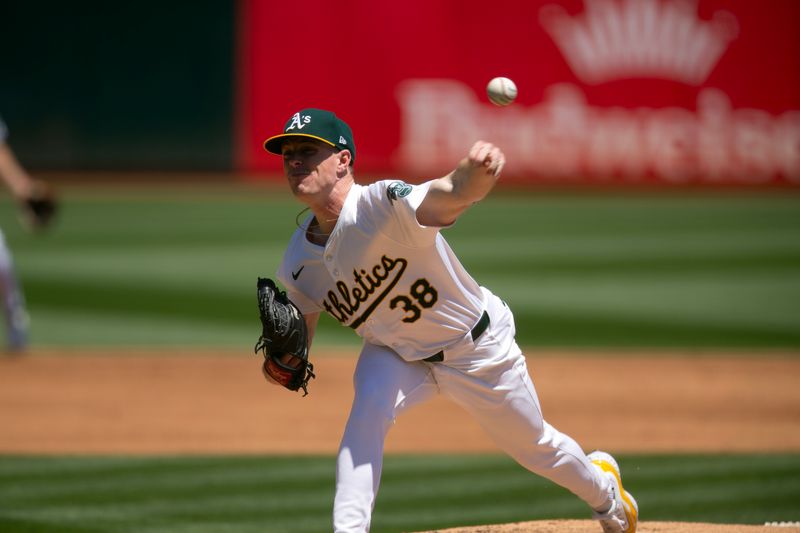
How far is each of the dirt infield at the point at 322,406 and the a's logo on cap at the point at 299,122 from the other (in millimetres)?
3376

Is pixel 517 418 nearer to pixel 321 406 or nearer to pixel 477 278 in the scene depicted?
pixel 321 406

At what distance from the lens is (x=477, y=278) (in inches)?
528

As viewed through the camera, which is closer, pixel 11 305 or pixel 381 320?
pixel 381 320

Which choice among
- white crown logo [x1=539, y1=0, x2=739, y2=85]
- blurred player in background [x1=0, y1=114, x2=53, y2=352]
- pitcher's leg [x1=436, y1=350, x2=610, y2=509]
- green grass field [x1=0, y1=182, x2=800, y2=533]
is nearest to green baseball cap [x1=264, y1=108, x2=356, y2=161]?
pitcher's leg [x1=436, y1=350, x2=610, y2=509]

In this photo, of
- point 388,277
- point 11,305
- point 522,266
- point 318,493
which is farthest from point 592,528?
point 522,266

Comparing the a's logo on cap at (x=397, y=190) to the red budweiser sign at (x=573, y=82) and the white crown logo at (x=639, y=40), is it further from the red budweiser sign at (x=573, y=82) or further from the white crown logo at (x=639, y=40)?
the white crown logo at (x=639, y=40)

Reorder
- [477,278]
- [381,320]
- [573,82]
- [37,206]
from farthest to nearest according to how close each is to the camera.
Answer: [573,82] → [477,278] → [37,206] → [381,320]

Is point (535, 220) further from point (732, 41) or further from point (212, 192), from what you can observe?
point (212, 192)

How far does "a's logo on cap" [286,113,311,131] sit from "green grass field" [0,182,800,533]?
2146 mm

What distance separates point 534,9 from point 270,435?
1473 centimetres

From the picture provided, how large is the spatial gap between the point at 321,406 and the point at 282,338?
4.25m

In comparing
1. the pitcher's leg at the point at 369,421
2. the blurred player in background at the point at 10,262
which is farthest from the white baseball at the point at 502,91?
the blurred player in background at the point at 10,262

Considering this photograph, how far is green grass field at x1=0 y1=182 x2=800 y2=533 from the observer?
19.5 feet

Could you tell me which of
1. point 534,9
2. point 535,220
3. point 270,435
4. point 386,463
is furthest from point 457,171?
point 534,9
